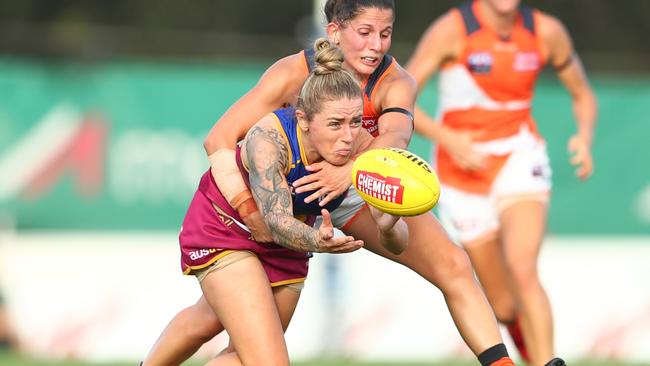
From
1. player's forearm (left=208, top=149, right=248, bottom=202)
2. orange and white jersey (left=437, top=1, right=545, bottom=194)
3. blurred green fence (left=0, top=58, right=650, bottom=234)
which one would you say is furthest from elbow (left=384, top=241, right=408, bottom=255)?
blurred green fence (left=0, top=58, right=650, bottom=234)

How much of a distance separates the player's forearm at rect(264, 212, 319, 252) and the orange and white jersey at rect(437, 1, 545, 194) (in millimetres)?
2957

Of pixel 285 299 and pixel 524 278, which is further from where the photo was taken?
pixel 524 278

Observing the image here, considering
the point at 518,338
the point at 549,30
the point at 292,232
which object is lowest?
the point at 518,338

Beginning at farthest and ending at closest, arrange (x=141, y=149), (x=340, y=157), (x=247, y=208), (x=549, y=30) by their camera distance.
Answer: (x=141, y=149) < (x=549, y=30) < (x=247, y=208) < (x=340, y=157)

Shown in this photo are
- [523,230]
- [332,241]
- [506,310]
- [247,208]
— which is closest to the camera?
[332,241]

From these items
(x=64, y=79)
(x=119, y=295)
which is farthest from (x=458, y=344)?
(x=64, y=79)

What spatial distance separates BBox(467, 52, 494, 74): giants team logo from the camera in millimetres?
8281

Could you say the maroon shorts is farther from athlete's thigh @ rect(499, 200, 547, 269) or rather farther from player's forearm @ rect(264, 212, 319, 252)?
athlete's thigh @ rect(499, 200, 547, 269)

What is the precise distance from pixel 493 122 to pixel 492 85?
0.78ft

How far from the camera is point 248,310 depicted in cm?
571

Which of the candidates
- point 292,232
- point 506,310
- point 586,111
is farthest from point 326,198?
point 586,111

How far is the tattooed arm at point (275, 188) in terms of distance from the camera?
5.45 m

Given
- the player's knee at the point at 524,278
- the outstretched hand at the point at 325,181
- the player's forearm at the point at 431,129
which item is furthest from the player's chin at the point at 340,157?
the player's forearm at the point at 431,129

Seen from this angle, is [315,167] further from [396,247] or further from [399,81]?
[399,81]
